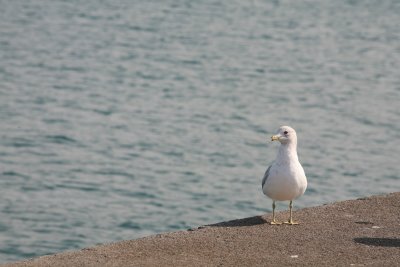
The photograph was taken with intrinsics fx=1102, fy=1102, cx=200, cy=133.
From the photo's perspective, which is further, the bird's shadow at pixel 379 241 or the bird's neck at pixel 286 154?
the bird's neck at pixel 286 154

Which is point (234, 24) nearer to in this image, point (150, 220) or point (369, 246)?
point (150, 220)

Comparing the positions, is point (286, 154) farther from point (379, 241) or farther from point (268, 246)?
point (379, 241)

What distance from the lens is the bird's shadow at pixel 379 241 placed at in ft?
35.7

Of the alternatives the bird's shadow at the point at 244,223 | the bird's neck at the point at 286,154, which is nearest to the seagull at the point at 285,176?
the bird's neck at the point at 286,154

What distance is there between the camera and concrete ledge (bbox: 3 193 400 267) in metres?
10.4

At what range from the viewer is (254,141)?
2370cm

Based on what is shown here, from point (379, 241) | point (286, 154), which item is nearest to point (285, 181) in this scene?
point (286, 154)

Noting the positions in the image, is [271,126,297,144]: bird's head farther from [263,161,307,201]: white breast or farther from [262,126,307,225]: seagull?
[263,161,307,201]: white breast

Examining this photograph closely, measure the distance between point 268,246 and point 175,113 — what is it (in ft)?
50.4

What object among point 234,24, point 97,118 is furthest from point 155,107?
point 234,24

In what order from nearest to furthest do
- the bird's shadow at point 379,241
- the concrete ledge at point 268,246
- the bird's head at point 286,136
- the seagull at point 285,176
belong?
1. the concrete ledge at point 268,246
2. the bird's shadow at point 379,241
3. the seagull at point 285,176
4. the bird's head at point 286,136

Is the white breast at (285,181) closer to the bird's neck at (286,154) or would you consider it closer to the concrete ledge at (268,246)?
the bird's neck at (286,154)

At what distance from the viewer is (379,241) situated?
11008mm

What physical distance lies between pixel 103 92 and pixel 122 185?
304 inches
